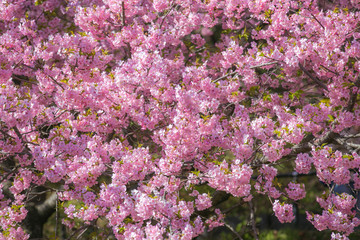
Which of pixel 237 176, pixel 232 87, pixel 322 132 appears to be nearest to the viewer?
pixel 237 176

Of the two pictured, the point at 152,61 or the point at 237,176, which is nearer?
the point at 237,176

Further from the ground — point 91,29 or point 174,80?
point 91,29

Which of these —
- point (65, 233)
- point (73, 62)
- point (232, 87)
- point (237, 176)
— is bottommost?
point (65, 233)

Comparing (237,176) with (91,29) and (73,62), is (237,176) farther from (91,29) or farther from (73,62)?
(91,29)

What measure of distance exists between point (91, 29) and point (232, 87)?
7.52 ft

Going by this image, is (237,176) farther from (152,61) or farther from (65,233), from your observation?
(65,233)

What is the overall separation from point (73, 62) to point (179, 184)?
7.29 feet

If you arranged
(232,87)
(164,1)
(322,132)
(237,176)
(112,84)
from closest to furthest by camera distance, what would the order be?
(237,176) → (112,84) → (322,132) → (232,87) → (164,1)

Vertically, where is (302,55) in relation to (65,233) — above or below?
above

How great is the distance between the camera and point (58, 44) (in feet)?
20.1

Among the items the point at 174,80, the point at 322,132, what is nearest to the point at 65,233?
the point at 174,80

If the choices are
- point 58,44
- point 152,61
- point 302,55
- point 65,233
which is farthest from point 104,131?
point 65,233

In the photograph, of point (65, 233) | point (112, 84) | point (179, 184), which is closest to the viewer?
point (179, 184)

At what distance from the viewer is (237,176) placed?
413 centimetres
